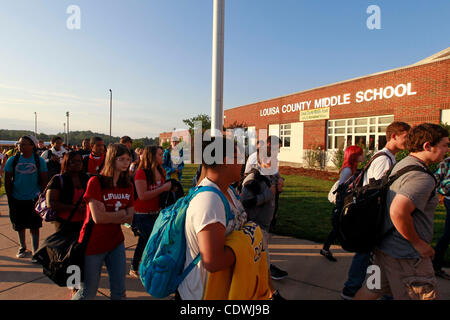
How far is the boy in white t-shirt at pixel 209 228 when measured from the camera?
1403 millimetres

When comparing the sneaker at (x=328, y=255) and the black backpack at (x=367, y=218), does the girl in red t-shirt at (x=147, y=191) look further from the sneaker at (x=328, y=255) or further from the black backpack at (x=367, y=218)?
the sneaker at (x=328, y=255)

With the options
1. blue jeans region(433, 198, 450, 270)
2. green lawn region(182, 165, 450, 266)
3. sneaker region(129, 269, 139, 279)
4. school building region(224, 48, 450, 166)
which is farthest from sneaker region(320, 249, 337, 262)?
school building region(224, 48, 450, 166)

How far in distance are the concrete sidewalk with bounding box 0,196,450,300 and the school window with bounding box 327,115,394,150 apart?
11.1 meters

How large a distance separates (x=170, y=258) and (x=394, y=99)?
647 inches

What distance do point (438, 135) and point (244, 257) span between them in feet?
6.20

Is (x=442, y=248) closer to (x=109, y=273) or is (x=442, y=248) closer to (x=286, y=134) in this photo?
(x=109, y=273)

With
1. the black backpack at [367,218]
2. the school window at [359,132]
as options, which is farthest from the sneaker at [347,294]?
the school window at [359,132]

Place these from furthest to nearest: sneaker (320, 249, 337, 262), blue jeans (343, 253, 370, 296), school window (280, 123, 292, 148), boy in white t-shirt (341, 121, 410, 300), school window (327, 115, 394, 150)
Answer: school window (280, 123, 292, 148), school window (327, 115, 394, 150), sneaker (320, 249, 337, 262), blue jeans (343, 253, 370, 296), boy in white t-shirt (341, 121, 410, 300)

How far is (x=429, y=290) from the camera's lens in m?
2.02

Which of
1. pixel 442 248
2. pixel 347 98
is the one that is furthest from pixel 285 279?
pixel 347 98

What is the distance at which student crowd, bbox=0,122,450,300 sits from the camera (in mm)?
1493

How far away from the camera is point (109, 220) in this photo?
2.53 m

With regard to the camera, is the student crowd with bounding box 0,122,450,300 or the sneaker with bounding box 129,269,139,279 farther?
the sneaker with bounding box 129,269,139,279

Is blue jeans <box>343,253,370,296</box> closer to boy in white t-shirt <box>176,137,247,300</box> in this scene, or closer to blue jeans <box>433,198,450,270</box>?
blue jeans <box>433,198,450,270</box>
